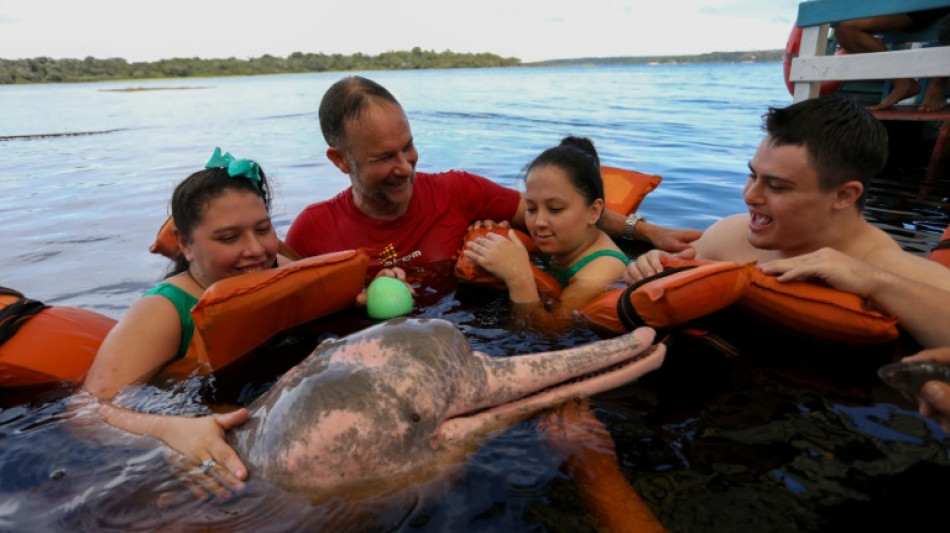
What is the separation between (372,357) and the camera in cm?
245

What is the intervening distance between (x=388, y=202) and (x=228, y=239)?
1553 millimetres

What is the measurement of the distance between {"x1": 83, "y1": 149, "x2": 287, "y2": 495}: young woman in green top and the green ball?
753 mm

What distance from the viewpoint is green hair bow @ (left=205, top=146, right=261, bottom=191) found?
13.2 ft

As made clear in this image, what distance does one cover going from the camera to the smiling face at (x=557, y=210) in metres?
4.60

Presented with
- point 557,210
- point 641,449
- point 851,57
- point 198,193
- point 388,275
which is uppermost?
point 851,57

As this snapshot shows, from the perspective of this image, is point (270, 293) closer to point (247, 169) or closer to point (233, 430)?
point (247, 169)

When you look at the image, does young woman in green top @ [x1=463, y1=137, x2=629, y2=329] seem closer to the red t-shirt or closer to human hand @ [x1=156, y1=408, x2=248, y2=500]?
the red t-shirt

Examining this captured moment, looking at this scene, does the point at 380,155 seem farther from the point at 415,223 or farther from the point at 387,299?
the point at 387,299

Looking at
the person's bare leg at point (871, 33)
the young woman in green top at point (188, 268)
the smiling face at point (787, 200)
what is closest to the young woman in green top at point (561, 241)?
the smiling face at point (787, 200)

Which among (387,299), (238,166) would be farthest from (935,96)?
(238,166)

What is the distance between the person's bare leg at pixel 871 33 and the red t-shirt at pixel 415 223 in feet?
24.0

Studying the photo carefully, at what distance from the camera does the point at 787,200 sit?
3.79m

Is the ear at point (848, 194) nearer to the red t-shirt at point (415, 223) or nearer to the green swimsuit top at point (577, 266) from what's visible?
the green swimsuit top at point (577, 266)

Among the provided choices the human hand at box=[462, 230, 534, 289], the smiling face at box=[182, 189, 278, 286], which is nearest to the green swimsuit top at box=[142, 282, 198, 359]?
the smiling face at box=[182, 189, 278, 286]
